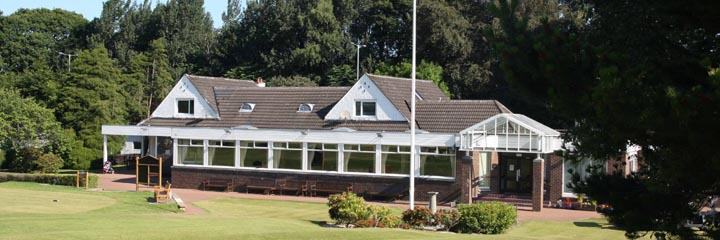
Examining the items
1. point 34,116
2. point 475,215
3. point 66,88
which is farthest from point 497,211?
point 66,88

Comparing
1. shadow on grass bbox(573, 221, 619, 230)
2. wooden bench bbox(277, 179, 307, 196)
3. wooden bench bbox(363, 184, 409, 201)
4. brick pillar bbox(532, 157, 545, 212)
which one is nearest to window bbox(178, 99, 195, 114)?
wooden bench bbox(277, 179, 307, 196)

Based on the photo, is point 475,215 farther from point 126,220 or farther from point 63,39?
point 63,39

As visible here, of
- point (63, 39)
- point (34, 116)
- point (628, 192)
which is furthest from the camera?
point (63, 39)

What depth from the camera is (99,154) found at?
180ft

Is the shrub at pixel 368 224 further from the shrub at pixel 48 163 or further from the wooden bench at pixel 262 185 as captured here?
the shrub at pixel 48 163

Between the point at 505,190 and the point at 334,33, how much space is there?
33720mm

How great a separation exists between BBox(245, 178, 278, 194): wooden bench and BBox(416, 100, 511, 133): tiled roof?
7193mm

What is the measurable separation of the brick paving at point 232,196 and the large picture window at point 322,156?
1757 millimetres

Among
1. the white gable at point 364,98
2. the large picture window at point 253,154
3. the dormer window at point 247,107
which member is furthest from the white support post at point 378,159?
the dormer window at point 247,107

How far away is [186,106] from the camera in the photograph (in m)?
44.5

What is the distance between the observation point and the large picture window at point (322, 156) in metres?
39.5

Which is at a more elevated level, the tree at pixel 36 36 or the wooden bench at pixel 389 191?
the tree at pixel 36 36

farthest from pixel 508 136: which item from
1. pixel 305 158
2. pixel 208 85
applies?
pixel 208 85

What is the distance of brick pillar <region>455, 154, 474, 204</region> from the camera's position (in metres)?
35.9
